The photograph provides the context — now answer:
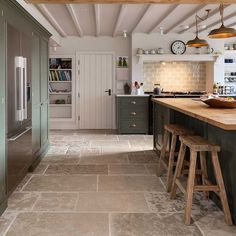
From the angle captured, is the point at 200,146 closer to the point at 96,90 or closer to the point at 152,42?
the point at 152,42

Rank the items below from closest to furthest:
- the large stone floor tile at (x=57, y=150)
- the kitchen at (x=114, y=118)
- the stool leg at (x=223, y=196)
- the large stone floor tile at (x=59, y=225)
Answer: the large stone floor tile at (x=59, y=225)
the stool leg at (x=223, y=196)
the kitchen at (x=114, y=118)
the large stone floor tile at (x=57, y=150)

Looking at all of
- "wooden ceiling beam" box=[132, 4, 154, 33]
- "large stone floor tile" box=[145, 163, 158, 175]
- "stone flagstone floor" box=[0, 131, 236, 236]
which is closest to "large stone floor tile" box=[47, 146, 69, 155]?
"stone flagstone floor" box=[0, 131, 236, 236]

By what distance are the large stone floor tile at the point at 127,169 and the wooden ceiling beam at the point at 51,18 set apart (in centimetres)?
276

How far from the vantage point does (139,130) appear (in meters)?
8.02

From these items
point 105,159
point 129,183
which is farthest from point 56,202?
point 105,159

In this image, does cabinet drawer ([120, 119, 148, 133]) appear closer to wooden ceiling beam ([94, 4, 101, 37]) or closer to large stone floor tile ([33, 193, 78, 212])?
wooden ceiling beam ([94, 4, 101, 37])

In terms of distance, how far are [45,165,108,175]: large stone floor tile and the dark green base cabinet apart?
317cm

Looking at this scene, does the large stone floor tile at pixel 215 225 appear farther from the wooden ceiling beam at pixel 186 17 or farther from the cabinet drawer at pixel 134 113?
the cabinet drawer at pixel 134 113

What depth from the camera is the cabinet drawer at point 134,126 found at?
26.2 feet

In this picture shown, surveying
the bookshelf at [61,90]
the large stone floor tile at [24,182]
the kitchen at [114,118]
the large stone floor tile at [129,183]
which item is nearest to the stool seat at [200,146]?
the kitchen at [114,118]

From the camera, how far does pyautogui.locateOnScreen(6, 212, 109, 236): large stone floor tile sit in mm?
2672

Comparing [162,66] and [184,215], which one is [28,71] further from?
[162,66]

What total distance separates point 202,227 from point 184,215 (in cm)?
18

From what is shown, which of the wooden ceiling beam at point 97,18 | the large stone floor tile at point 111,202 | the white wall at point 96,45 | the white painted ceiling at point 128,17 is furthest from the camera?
the white wall at point 96,45
